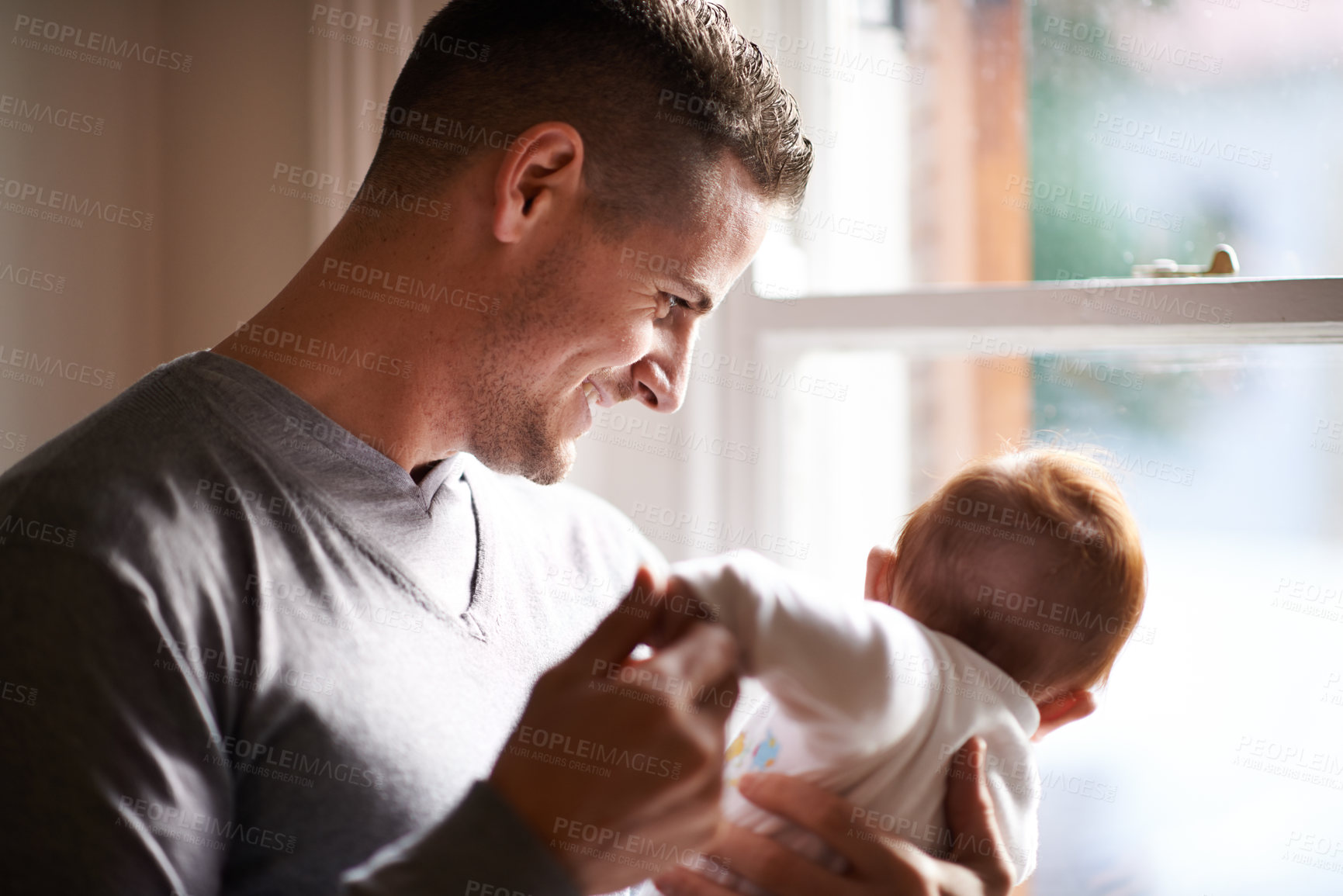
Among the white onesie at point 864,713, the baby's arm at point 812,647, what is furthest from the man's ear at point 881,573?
the baby's arm at point 812,647

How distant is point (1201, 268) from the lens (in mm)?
1417

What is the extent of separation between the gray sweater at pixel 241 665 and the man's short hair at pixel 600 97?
353 mm

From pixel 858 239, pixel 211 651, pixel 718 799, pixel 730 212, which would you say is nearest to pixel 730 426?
pixel 858 239

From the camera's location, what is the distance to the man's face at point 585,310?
1.11 meters

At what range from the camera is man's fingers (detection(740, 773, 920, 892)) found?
920 mm

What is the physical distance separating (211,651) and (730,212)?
0.71 meters

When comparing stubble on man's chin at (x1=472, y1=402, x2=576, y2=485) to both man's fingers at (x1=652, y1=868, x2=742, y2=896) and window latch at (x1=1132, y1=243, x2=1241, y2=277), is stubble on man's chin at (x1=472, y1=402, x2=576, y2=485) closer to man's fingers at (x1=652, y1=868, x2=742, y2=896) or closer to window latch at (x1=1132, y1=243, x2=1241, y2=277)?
man's fingers at (x1=652, y1=868, x2=742, y2=896)

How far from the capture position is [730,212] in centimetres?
114

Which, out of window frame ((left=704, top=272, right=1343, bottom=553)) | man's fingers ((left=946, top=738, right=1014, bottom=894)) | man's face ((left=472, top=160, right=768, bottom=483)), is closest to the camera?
man's fingers ((left=946, top=738, right=1014, bottom=894))

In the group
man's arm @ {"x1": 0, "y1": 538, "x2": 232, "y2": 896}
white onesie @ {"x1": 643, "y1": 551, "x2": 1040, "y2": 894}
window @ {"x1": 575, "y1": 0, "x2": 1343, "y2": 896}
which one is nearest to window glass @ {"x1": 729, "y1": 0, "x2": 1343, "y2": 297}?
window @ {"x1": 575, "y1": 0, "x2": 1343, "y2": 896}

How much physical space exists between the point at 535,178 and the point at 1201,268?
3.20ft

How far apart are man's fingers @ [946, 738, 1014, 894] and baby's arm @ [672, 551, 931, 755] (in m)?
0.14

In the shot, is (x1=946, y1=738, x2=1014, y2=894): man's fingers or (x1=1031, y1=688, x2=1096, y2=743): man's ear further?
(x1=1031, y1=688, x2=1096, y2=743): man's ear

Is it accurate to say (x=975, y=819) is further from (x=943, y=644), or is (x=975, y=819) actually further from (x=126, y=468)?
(x=126, y=468)
